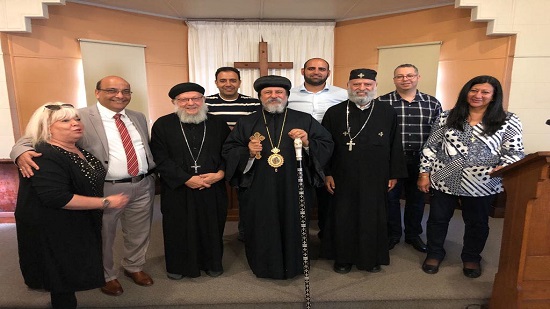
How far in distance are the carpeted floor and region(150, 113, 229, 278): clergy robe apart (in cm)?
21

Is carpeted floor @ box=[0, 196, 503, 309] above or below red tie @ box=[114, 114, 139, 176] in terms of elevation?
below

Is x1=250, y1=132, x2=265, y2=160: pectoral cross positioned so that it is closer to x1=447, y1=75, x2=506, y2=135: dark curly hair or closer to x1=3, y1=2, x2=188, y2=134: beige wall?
x1=447, y1=75, x2=506, y2=135: dark curly hair

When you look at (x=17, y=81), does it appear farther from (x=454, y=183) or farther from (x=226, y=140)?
(x=454, y=183)

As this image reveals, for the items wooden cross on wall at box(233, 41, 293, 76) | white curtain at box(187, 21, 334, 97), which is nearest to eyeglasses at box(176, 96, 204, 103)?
wooden cross on wall at box(233, 41, 293, 76)

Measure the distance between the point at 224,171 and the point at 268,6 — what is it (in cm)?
332

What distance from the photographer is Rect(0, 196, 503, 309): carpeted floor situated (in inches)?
98.7

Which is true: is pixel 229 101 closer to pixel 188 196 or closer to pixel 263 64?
pixel 188 196

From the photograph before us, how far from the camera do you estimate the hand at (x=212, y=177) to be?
2611mm

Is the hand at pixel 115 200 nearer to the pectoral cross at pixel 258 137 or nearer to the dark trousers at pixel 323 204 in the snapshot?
the pectoral cross at pixel 258 137

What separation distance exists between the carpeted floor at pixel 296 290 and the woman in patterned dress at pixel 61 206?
0.53m

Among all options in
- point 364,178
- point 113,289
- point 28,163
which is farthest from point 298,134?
point 113,289

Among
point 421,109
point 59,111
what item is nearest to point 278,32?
point 421,109

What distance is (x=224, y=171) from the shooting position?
2699 mm

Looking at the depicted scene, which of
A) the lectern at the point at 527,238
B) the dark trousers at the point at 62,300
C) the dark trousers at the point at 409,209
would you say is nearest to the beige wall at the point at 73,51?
the dark trousers at the point at 62,300
